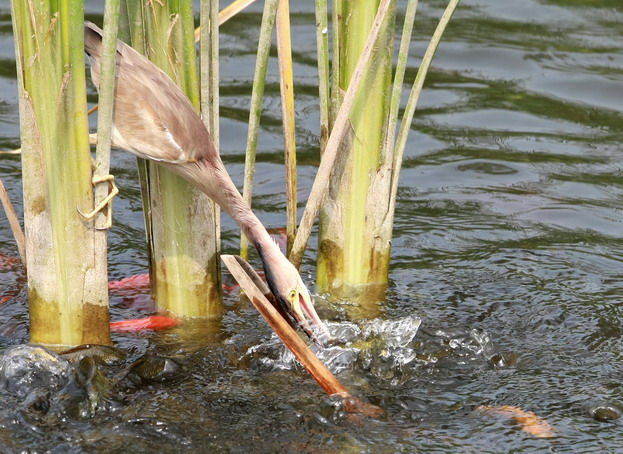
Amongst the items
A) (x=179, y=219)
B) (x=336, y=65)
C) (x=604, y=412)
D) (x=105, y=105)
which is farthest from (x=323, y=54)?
(x=604, y=412)

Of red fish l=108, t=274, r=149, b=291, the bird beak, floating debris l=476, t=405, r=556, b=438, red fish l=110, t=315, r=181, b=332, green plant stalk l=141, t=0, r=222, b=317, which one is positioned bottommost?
floating debris l=476, t=405, r=556, b=438

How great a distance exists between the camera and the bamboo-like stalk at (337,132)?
3598mm

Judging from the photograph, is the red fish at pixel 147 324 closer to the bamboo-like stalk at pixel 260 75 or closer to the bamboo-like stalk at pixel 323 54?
the bamboo-like stalk at pixel 260 75

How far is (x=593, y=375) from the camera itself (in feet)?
12.0

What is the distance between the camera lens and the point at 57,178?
3.24 m

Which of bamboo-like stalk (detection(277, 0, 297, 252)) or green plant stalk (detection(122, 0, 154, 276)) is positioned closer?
green plant stalk (detection(122, 0, 154, 276))

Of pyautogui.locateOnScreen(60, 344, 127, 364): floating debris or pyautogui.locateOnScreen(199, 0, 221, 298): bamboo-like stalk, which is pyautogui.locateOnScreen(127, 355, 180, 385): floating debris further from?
pyautogui.locateOnScreen(199, 0, 221, 298): bamboo-like stalk

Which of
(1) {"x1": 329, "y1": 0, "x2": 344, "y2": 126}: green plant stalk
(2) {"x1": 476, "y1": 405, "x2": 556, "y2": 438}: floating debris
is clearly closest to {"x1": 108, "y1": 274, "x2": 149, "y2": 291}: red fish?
(1) {"x1": 329, "y1": 0, "x2": 344, "y2": 126}: green plant stalk

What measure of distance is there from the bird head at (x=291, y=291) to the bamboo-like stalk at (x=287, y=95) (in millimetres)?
253

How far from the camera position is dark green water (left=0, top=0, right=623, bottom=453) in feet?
10.7

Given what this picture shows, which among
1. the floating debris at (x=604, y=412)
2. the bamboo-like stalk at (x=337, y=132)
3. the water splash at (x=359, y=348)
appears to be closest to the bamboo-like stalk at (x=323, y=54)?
the bamboo-like stalk at (x=337, y=132)

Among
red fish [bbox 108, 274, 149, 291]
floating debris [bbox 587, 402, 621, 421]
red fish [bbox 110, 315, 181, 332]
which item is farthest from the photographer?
red fish [bbox 108, 274, 149, 291]

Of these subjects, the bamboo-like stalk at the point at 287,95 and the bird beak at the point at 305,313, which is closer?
the bird beak at the point at 305,313

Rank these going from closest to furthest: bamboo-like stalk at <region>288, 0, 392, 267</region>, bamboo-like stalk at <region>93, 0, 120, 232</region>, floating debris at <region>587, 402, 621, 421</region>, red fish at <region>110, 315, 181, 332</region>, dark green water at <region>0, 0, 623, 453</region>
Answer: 1. bamboo-like stalk at <region>93, 0, 120, 232</region>
2. dark green water at <region>0, 0, 623, 453</region>
3. floating debris at <region>587, 402, 621, 421</region>
4. bamboo-like stalk at <region>288, 0, 392, 267</region>
5. red fish at <region>110, 315, 181, 332</region>
